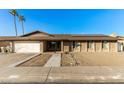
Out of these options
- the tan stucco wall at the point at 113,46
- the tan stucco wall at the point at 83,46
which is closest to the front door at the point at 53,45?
the tan stucco wall at the point at 83,46

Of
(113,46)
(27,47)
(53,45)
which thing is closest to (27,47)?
(27,47)

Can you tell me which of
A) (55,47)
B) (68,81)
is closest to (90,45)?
(55,47)

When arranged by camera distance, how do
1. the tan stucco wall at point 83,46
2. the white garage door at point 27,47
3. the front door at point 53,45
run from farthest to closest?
1. the front door at point 53,45
2. the tan stucco wall at point 83,46
3. the white garage door at point 27,47

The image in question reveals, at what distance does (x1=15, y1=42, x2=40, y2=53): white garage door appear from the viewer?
20.5m

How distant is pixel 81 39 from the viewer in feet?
70.6

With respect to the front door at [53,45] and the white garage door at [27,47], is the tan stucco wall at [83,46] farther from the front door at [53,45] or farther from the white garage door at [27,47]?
the white garage door at [27,47]

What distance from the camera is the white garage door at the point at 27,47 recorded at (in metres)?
20.5

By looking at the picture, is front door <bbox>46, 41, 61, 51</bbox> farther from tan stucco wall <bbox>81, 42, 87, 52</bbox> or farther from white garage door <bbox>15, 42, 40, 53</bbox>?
tan stucco wall <bbox>81, 42, 87, 52</bbox>

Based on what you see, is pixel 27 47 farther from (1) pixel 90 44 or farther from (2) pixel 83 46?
(1) pixel 90 44

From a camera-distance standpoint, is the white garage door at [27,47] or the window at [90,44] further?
the window at [90,44]
